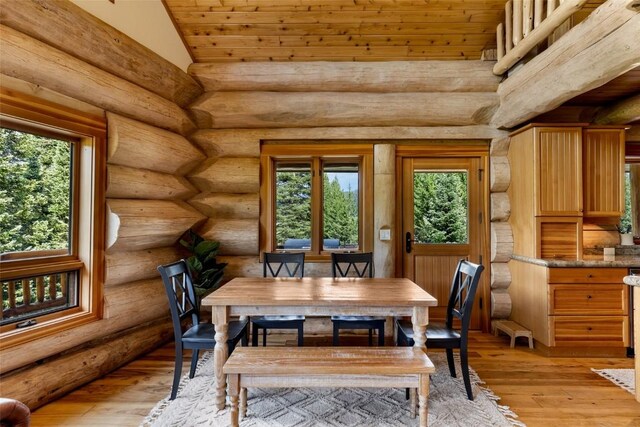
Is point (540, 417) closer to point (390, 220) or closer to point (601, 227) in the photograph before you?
point (390, 220)

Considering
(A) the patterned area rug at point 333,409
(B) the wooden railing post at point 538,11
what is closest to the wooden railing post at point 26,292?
(A) the patterned area rug at point 333,409

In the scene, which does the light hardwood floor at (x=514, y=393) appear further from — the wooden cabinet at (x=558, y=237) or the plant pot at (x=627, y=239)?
the plant pot at (x=627, y=239)

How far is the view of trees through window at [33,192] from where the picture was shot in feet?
7.55

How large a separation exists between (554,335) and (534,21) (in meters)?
2.93

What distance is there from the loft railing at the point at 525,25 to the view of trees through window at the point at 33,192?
409 centimetres

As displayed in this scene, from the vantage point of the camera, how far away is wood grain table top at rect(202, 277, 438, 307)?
222cm

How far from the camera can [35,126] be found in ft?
7.89

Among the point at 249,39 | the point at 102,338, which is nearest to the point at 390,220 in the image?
the point at 249,39

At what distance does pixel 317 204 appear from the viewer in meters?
4.09

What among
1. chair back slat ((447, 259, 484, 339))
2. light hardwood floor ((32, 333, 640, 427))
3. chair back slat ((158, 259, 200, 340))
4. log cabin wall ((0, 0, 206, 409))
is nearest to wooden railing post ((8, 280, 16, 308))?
log cabin wall ((0, 0, 206, 409))

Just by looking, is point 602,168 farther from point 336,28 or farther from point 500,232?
point 336,28

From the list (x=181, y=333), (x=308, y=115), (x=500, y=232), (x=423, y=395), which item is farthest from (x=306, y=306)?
(x=500, y=232)

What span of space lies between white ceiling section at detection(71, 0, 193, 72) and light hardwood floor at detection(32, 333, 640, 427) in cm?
297

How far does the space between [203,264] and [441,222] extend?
2817 mm
